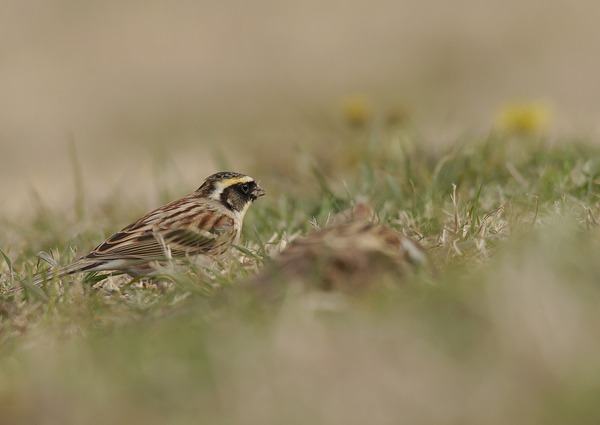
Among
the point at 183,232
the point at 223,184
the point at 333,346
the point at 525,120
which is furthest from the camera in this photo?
the point at 525,120

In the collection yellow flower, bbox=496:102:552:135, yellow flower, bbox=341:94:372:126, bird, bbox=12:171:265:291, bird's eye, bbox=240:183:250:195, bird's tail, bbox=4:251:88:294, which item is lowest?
yellow flower, bbox=496:102:552:135

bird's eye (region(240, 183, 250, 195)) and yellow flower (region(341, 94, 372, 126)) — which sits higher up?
bird's eye (region(240, 183, 250, 195))

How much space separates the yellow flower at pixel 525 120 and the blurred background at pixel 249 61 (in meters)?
17.4

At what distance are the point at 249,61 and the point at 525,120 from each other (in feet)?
72.1

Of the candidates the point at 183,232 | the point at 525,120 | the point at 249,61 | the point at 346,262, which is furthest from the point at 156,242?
the point at 249,61

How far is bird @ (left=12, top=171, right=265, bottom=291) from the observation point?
6.35m

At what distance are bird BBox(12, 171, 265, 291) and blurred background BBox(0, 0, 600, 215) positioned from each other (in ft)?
65.4

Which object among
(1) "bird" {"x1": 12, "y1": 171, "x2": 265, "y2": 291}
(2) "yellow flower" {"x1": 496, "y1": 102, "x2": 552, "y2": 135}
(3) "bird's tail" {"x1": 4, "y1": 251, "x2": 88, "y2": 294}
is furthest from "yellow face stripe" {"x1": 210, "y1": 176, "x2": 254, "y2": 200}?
(2) "yellow flower" {"x1": 496, "y1": 102, "x2": 552, "y2": 135}

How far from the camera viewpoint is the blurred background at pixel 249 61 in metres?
29.1

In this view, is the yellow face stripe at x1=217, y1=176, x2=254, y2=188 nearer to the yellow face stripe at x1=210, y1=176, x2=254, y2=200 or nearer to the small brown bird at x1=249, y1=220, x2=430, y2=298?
the yellow face stripe at x1=210, y1=176, x2=254, y2=200

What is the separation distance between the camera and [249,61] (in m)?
31.4

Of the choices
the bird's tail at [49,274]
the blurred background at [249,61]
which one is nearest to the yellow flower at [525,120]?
the bird's tail at [49,274]

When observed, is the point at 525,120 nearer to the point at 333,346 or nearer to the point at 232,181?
the point at 232,181

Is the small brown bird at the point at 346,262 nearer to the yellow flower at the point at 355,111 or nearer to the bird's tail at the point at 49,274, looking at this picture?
the bird's tail at the point at 49,274
